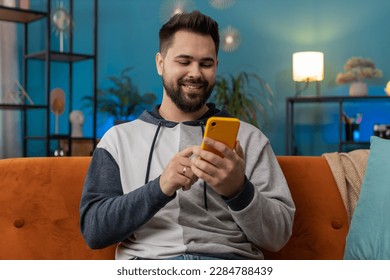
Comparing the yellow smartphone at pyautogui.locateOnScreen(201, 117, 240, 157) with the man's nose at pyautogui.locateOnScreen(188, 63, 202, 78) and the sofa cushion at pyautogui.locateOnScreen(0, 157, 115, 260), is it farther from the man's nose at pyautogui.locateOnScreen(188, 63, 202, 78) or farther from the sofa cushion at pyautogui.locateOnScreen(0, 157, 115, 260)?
the sofa cushion at pyautogui.locateOnScreen(0, 157, 115, 260)

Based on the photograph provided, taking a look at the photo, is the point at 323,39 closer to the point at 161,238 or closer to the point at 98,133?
the point at 98,133

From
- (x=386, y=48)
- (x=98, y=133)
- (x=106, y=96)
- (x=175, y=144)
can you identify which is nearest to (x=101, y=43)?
(x=106, y=96)

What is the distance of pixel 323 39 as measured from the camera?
229 inches

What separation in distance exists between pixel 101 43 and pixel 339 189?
4688 millimetres

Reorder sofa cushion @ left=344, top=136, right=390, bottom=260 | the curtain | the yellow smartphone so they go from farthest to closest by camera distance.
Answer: the curtain → sofa cushion @ left=344, top=136, right=390, bottom=260 → the yellow smartphone

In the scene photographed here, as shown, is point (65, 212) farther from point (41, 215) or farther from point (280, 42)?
point (280, 42)

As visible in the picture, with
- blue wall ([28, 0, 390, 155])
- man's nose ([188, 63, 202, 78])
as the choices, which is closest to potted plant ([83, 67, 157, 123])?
blue wall ([28, 0, 390, 155])

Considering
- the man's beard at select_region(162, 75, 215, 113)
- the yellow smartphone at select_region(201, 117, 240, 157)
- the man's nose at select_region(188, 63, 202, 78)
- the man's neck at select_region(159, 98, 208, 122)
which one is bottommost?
the yellow smartphone at select_region(201, 117, 240, 157)

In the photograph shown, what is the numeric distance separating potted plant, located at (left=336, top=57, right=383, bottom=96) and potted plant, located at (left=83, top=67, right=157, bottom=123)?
1.88m

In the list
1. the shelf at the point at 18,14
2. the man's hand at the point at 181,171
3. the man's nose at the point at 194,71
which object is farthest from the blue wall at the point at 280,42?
the man's hand at the point at 181,171

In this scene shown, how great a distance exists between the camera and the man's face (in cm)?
148

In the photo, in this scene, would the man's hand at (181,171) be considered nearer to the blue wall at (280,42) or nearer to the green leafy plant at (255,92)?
the green leafy plant at (255,92)

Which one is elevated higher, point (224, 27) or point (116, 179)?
point (224, 27)

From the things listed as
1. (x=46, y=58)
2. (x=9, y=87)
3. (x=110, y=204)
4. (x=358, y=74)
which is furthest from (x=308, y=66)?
(x=110, y=204)
